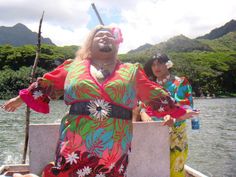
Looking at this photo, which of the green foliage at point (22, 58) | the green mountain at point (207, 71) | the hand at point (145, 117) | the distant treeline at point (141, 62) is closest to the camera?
the hand at point (145, 117)

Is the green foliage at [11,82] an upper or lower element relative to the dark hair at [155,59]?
upper

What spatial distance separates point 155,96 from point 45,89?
0.84 m

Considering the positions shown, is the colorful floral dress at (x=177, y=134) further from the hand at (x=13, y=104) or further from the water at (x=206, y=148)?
the water at (x=206, y=148)

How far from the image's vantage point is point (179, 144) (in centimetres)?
435

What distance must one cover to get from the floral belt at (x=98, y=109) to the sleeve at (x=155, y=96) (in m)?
0.33

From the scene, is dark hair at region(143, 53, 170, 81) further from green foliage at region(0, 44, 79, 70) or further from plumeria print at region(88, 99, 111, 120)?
green foliage at region(0, 44, 79, 70)

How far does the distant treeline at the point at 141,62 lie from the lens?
241ft

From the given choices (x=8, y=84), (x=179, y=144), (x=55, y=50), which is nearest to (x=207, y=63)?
(x=55, y=50)

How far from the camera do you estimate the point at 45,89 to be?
315 centimetres

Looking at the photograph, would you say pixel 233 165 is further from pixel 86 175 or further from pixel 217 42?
A: pixel 217 42

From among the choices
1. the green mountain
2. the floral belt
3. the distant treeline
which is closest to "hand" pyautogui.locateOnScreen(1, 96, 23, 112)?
the floral belt

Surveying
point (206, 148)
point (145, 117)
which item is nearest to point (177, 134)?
point (145, 117)

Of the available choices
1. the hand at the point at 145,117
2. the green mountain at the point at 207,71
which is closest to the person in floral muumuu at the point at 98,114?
the hand at the point at 145,117

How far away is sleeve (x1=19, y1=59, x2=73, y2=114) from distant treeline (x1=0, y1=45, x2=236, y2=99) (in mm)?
65669
